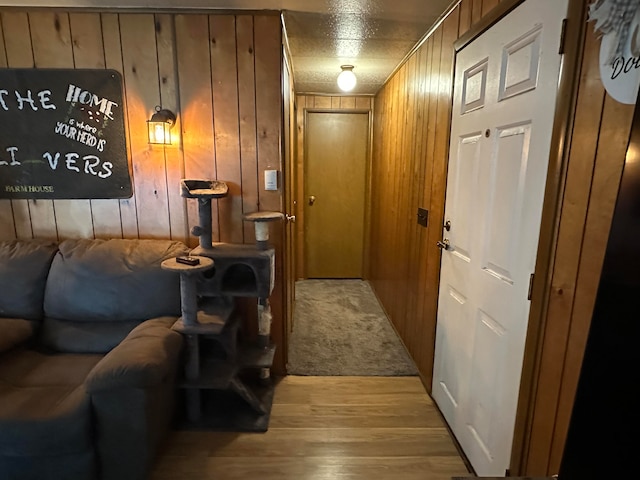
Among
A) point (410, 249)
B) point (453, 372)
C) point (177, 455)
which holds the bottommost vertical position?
point (177, 455)

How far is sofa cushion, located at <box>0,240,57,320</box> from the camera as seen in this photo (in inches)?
77.2

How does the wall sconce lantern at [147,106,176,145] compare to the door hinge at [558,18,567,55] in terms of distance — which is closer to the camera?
the door hinge at [558,18,567,55]

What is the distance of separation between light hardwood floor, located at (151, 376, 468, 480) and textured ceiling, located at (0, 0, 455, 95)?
227 centimetres

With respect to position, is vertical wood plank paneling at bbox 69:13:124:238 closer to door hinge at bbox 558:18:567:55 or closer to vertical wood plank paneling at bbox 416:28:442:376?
vertical wood plank paneling at bbox 416:28:442:376

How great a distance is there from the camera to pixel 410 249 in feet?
9.07

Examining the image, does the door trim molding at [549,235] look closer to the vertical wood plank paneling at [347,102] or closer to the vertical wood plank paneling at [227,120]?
the vertical wood plank paneling at [227,120]

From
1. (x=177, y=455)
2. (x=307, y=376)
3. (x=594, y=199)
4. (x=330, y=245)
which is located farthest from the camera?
(x=330, y=245)

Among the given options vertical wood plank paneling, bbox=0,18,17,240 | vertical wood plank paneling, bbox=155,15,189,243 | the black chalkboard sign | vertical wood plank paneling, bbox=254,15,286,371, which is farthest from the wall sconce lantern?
vertical wood plank paneling, bbox=0,18,17,240

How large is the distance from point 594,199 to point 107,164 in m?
2.40

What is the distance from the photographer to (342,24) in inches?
87.3

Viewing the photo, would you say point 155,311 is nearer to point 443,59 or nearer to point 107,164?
point 107,164

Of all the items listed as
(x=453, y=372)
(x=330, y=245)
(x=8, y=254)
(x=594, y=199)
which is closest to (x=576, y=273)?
(x=594, y=199)

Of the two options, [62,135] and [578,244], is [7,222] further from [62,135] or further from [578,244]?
[578,244]

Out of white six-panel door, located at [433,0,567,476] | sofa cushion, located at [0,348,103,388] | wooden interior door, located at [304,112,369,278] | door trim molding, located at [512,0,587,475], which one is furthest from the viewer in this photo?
wooden interior door, located at [304,112,369,278]
